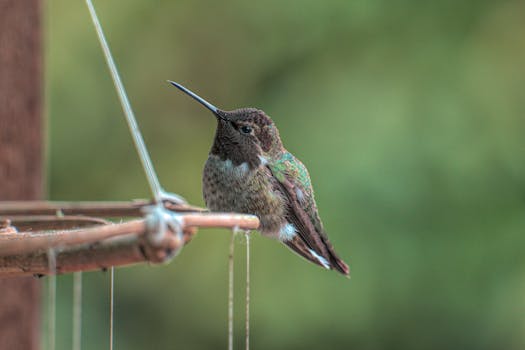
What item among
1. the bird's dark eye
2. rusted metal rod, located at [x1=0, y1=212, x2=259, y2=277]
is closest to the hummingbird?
the bird's dark eye

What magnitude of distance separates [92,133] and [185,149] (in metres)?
0.64

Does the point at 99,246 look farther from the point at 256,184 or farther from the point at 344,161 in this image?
the point at 344,161

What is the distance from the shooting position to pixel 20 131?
315cm

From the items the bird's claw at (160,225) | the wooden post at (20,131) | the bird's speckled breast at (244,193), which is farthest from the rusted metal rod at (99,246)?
the wooden post at (20,131)

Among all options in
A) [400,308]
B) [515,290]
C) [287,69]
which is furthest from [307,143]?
[515,290]

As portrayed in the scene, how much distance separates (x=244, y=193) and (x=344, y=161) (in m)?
2.00

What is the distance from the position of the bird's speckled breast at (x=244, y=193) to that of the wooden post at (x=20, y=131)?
72 cm

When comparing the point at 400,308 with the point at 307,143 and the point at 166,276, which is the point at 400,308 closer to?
the point at 307,143

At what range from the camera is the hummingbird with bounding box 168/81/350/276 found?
288 centimetres

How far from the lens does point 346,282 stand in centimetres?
488

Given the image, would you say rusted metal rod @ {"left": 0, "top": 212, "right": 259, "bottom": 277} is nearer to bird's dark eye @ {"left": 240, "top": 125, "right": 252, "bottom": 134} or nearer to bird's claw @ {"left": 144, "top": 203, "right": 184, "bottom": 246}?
bird's claw @ {"left": 144, "top": 203, "right": 184, "bottom": 246}

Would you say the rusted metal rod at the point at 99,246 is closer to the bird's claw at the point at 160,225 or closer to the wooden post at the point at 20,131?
the bird's claw at the point at 160,225

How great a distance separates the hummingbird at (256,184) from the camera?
9.46ft

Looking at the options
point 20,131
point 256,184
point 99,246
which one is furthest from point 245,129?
point 99,246
